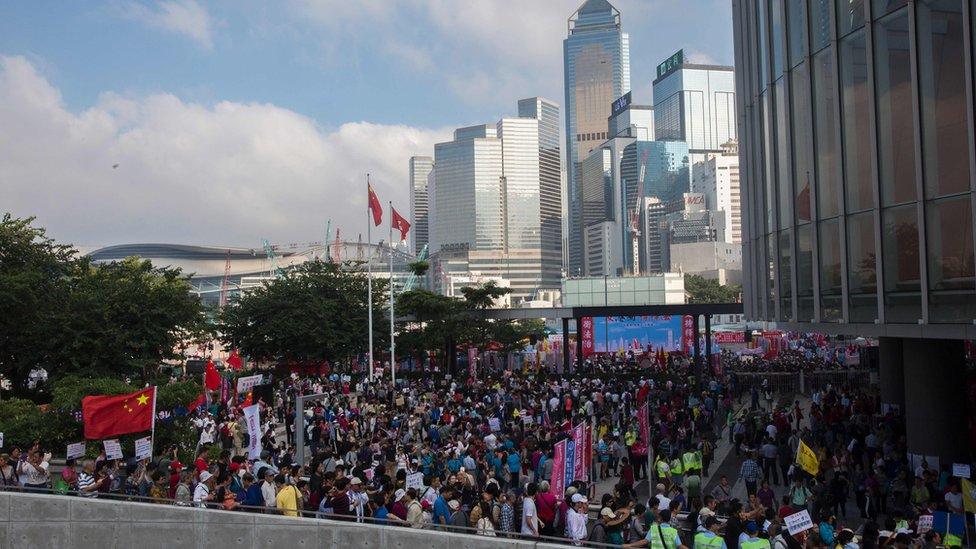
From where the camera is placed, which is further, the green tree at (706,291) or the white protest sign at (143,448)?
the green tree at (706,291)

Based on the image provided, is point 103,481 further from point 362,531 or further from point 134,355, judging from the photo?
point 134,355

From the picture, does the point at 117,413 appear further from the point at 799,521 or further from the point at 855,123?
the point at 855,123

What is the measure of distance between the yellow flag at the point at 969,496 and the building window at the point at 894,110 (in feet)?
18.5

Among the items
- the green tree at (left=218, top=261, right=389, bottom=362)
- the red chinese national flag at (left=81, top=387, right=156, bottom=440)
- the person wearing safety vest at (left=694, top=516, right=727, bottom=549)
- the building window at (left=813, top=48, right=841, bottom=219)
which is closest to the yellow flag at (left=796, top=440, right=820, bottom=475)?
the person wearing safety vest at (left=694, top=516, right=727, bottom=549)

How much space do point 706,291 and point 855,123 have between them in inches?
4751

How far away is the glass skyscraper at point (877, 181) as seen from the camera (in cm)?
1496

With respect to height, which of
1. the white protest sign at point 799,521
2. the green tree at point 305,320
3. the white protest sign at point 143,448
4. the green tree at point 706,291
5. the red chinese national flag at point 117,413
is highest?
the green tree at point 706,291

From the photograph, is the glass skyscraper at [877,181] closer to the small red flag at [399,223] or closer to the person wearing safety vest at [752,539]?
the person wearing safety vest at [752,539]

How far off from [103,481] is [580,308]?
30.6 meters

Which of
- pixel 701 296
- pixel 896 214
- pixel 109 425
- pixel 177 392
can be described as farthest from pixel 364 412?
pixel 701 296

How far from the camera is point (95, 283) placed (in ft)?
124

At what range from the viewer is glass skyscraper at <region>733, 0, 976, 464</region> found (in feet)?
49.1

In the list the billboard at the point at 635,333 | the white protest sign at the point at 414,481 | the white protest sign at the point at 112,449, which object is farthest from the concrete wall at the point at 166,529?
the billboard at the point at 635,333

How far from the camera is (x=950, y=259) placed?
49.2 feet
